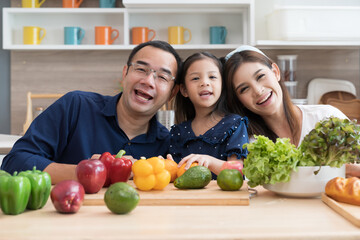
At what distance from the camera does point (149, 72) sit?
1953 millimetres

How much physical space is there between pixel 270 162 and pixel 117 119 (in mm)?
978

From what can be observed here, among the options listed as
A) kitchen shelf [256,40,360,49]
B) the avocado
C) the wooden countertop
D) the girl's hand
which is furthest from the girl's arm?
kitchen shelf [256,40,360,49]

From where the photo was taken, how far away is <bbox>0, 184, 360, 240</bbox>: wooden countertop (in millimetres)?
861

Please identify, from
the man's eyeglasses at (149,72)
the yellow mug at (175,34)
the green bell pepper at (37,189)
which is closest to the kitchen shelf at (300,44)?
the yellow mug at (175,34)

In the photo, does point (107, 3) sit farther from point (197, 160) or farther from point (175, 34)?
point (197, 160)

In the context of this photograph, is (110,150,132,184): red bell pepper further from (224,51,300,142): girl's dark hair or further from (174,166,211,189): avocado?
(224,51,300,142): girl's dark hair

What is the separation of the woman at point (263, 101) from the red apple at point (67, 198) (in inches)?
45.7

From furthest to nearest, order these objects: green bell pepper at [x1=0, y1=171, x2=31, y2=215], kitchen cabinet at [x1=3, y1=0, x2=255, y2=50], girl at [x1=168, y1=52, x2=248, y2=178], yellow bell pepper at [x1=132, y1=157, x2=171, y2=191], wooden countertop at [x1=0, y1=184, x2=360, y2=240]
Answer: kitchen cabinet at [x1=3, y1=0, x2=255, y2=50]
girl at [x1=168, y1=52, x2=248, y2=178]
yellow bell pepper at [x1=132, y1=157, x2=171, y2=191]
green bell pepper at [x1=0, y1=171, x2=31, y2=215]
wooden countertop at [x1=0, y1=184, x2=360, y2=240]

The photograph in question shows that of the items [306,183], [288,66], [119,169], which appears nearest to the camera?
[306,183]

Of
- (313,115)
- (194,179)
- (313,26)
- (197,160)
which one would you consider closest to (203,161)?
(197,160)

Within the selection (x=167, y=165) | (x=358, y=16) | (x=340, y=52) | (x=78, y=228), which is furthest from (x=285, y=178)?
(x=340, y=52)

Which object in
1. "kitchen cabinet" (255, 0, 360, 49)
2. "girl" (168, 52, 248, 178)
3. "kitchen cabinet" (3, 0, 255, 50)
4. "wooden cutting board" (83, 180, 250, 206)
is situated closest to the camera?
"wooden cutting board" (83, 180, 250, 206)

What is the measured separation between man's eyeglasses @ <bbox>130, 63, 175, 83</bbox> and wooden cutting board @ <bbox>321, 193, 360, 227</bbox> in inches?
39.7

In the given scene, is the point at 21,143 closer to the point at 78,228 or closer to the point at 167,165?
the point at 167,165
